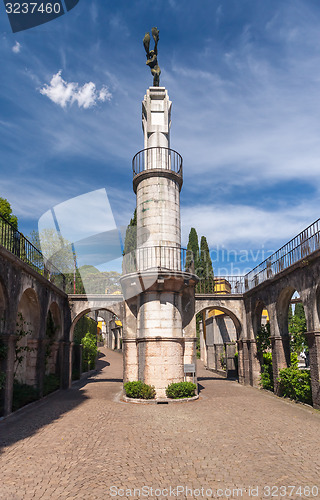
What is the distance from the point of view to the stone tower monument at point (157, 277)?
16.7 meters

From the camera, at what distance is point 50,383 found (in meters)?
19.3

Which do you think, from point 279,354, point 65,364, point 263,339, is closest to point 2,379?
point 65,364

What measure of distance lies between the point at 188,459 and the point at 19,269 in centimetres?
967

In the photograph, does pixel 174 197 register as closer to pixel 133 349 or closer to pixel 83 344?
pixel 133 349

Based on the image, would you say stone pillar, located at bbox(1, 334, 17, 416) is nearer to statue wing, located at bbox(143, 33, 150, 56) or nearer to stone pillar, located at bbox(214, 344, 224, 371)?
statue wing, located at bbox(143, 33, 150, 56)

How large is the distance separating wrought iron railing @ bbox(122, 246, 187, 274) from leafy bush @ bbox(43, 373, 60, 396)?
7.27 meters

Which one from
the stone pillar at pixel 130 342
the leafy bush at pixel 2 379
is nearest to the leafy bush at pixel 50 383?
the stone pillar at pixel 130 342

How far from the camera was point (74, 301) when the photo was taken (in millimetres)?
22859

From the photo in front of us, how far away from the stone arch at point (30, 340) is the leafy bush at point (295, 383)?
470 inches

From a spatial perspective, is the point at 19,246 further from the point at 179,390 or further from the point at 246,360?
the point at 246,360

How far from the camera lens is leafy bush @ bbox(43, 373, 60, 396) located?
61.2ft

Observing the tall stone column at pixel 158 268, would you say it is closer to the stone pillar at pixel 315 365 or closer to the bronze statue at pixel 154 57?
the bronze statue at pixel 154 57

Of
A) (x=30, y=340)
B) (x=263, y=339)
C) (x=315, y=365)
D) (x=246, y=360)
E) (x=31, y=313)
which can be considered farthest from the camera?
(x=246, y=360)

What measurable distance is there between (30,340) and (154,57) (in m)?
17.3
